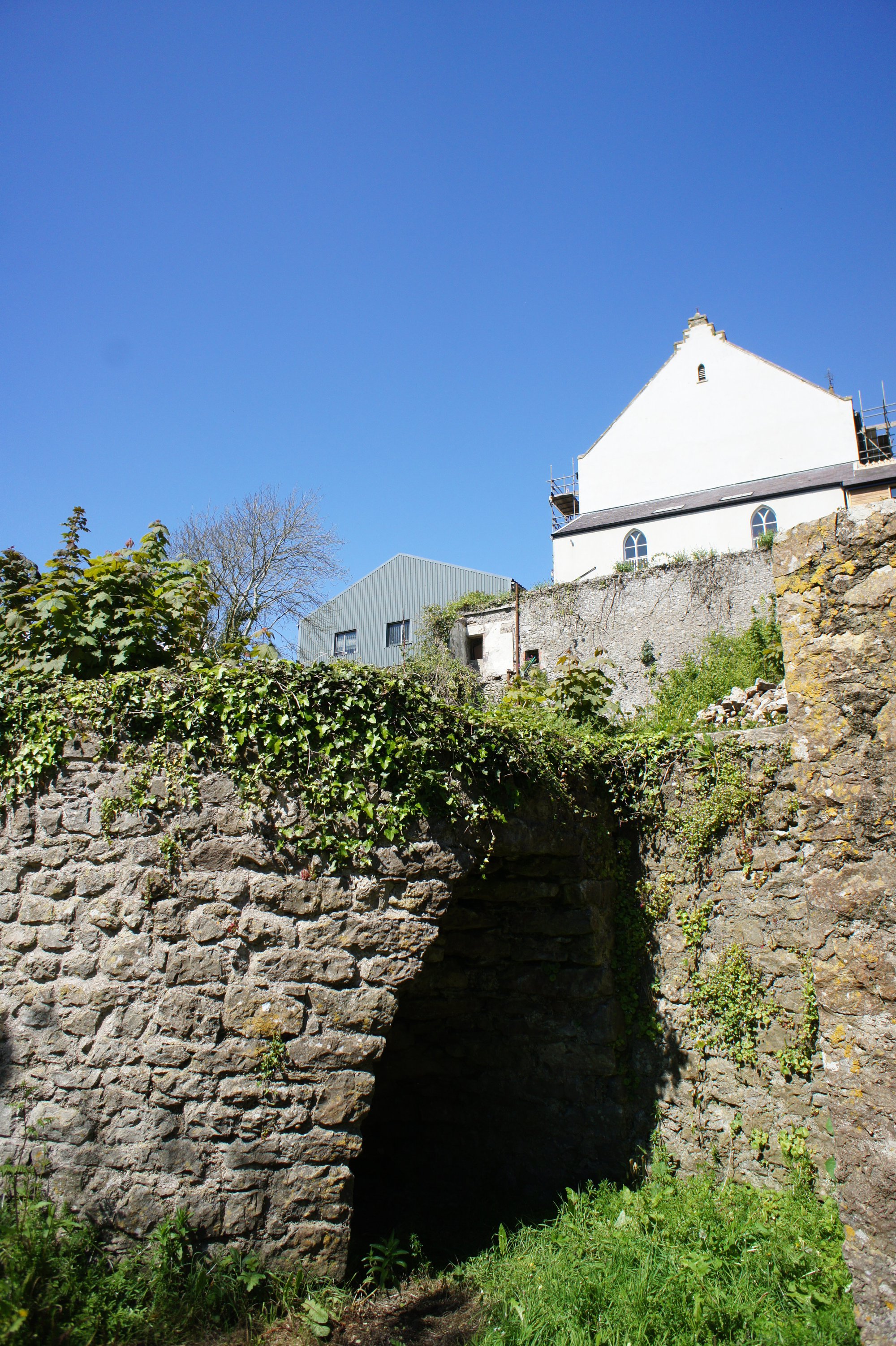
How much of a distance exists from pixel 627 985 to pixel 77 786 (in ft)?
14.5

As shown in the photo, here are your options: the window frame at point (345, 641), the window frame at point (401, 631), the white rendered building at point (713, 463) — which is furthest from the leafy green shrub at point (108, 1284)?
the window frame at point (345, 641)

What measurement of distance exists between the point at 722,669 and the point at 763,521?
635 cm

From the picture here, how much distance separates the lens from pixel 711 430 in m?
23.0

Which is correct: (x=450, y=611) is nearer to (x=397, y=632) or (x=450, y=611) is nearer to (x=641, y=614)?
(x=397, y=632)

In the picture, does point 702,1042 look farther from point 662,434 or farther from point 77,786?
point 662,434

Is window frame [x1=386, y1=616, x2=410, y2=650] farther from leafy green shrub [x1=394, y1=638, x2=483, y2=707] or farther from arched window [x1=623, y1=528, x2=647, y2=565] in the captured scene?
arched window [x1=623, y1=528, x2=647, y2=565]

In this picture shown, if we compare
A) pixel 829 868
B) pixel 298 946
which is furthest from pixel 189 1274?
pixel 829 868

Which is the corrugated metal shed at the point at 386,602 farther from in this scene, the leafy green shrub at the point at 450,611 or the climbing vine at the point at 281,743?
the climbing vine at the point at 281,743

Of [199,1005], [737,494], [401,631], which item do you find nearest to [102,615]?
[199,1005]

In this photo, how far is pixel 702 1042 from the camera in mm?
6109

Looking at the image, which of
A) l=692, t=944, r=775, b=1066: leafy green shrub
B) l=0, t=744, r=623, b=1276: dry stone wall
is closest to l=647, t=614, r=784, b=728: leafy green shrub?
l=692, t=944, r=775, b=1066: leafy green shrub

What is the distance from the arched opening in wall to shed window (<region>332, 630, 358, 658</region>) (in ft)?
72.1

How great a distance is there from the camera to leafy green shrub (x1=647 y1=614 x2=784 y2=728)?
50.0ft

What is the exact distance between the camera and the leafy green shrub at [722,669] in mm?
15250
